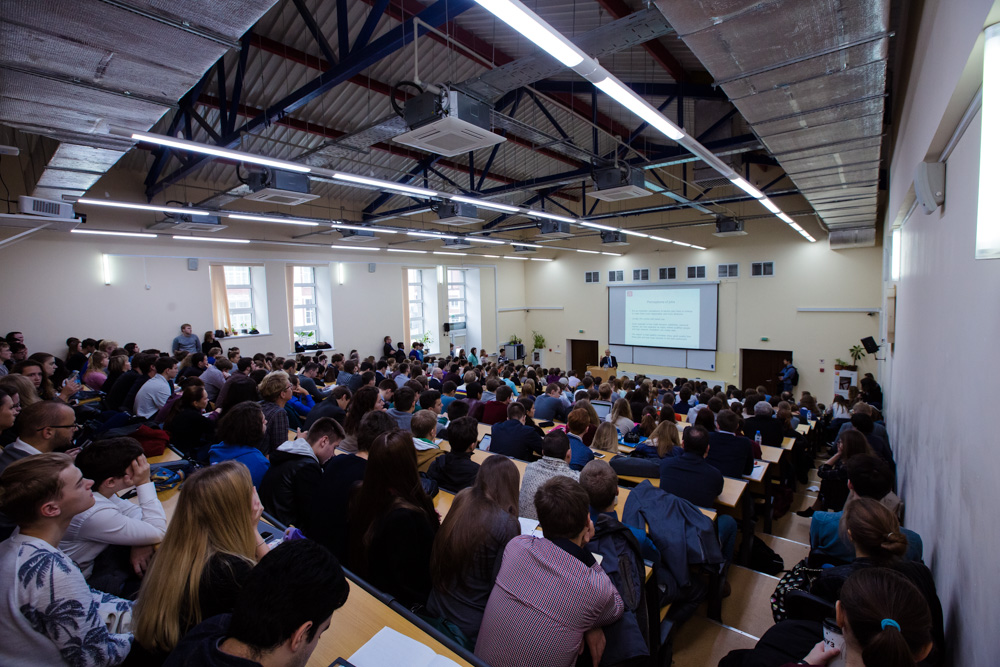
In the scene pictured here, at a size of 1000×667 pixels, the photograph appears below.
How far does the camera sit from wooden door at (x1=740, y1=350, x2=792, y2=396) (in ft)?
42.2

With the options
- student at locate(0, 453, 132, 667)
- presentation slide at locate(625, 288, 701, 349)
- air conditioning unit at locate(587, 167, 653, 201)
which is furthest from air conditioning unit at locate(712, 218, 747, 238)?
student at locate(0, 453, 132, 667)

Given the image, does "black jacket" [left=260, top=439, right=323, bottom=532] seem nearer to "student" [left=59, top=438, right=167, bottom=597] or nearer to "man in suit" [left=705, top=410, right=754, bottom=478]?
"student" [left=59, top=438, right=167, bottom=597]

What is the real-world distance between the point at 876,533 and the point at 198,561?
2686 millimetres

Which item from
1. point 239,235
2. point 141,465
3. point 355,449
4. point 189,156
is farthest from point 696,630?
point 239,235

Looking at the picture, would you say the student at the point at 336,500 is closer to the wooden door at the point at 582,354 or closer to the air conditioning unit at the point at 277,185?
the air conditioning unit at the point at 277,185

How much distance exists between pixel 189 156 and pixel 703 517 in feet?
28.0

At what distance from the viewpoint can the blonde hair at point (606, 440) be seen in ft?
14.2

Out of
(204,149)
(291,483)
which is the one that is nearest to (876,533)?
(291,483)

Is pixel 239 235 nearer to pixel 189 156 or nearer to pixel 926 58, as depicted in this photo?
pixel 189 156

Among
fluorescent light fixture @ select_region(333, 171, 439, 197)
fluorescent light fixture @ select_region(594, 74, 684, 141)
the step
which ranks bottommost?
the step

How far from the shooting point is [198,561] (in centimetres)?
148

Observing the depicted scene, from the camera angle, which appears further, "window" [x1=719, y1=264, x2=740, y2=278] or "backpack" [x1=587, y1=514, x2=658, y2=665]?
"window" [x1=719, y1=264, x2=740, y2=278]

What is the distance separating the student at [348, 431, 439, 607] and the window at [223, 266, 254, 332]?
1082 centimetres

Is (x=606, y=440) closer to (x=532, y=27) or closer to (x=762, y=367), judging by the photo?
(x=532, y=27)
